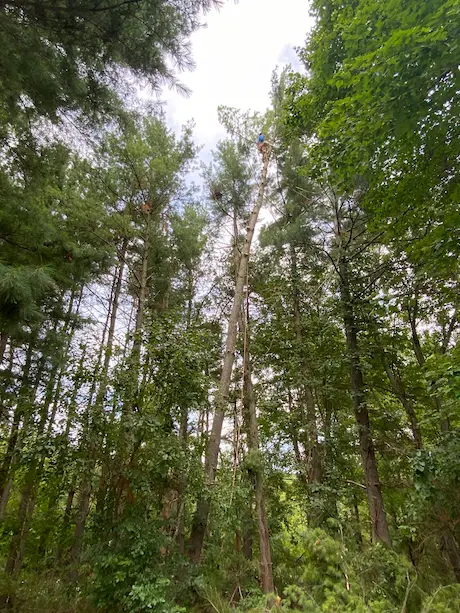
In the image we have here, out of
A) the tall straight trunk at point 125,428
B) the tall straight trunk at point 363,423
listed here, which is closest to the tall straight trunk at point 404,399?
the tall straight trunk at point 363,423

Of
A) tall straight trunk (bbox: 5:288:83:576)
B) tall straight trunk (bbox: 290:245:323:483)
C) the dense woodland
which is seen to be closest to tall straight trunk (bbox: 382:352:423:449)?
the dense woodland

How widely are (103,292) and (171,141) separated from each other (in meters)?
4.42

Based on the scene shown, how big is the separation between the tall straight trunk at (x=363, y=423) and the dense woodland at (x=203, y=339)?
4 centimetres

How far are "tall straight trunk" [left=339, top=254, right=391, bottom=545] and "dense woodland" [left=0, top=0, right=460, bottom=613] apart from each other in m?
0.04

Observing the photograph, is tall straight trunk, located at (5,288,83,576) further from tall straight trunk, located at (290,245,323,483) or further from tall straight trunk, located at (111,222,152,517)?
tall straight trunk, located at (290,245,323,483)

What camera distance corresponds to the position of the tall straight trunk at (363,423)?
5078mm

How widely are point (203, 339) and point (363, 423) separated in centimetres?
324

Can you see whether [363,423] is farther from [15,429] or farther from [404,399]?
[15,429]

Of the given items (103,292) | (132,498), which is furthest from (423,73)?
(103,292)

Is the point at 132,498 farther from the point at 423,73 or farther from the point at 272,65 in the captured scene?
the point at 272,65

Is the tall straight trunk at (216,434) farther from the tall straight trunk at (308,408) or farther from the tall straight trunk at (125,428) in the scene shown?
the tall straight trunk at (308,408)

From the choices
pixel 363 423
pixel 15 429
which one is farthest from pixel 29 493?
pixel 363 423

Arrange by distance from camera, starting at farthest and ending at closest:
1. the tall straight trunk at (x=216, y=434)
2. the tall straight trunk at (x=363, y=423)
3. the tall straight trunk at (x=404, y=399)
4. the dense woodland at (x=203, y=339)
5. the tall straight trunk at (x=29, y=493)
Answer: the tall straight trunk at (x=404, y=399) < the tall straight trunk at (x=363, y=423) < the tall straight trunk at (x=216, y=434) < the tall straight trunk at (x=29, y=493) < the dense woodland at (x=203, y=339)

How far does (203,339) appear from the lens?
5.08m
